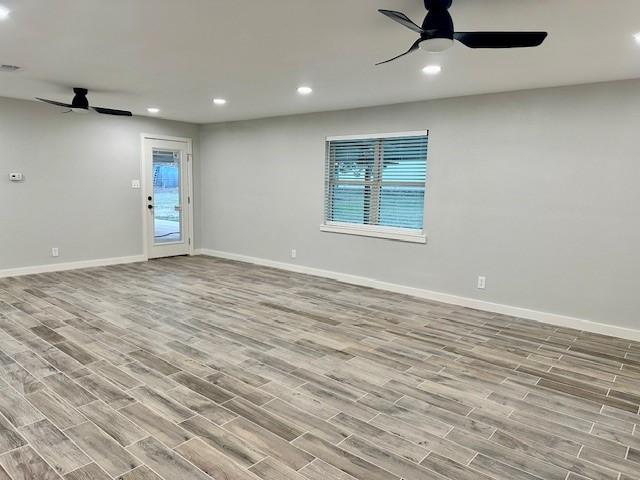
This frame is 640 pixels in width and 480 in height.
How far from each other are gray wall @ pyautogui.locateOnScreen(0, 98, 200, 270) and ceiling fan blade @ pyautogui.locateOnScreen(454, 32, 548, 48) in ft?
→ 19.2

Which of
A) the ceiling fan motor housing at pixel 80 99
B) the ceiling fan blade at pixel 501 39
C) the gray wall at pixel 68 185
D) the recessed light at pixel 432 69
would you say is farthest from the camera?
the gray wall at pixel 68 185

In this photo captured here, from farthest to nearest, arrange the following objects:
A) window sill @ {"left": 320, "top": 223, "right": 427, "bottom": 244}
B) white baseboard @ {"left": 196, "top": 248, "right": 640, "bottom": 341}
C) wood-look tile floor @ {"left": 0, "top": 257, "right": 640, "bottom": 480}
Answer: window sill @ {"left": 320, "top": 223, "right": 427, "bottom": 244}, white baseboard @ {"left": 196, "top": 248, "right": 640, "bottom": 341}, wood-look tile floor @ {"left": 0, "top": 257, "right": 640, "bottom": 480}

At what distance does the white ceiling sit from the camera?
2.55 m

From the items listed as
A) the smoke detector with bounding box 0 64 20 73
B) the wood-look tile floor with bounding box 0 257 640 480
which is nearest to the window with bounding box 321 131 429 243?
the wood-look tile floor with bounding box 0 257 640 480

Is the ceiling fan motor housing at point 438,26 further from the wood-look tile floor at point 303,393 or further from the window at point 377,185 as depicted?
the window at point 377,185

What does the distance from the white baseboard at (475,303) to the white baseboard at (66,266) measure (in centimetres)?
211

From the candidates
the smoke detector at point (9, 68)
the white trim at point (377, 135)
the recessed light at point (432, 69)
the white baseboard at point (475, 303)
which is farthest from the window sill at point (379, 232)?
the smoke detector at point (9, 68)

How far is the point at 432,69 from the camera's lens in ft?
12.2

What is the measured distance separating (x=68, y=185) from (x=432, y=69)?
5395mm

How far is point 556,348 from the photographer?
3.69 m

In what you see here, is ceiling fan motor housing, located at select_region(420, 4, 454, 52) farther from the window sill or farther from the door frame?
the door frame

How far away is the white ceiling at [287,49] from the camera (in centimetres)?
255

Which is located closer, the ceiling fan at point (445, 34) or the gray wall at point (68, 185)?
the ceiling fan at point (445, 34)

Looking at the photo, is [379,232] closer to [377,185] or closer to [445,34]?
[377,185]
